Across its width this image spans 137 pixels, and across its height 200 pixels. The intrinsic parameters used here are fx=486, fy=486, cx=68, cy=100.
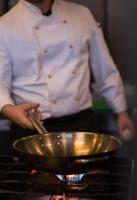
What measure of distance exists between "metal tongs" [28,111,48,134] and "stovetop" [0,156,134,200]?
7 cm

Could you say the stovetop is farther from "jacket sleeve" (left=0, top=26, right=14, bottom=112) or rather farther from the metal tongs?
"jacket sleeve" (left=0, top=26, right=14, bottom=112)

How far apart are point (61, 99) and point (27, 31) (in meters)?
0.18

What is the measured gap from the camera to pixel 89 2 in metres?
1.29

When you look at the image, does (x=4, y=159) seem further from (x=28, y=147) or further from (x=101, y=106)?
(x=101, y=106)

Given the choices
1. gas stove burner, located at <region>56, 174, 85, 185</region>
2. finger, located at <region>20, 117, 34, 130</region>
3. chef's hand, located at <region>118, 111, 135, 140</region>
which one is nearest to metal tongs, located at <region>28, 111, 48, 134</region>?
finger, located at <region>20, 117, 34, 130</region>

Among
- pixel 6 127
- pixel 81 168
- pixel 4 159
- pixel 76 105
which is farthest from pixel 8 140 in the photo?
pixel 81 168

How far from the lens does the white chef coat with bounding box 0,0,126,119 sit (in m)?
1.12

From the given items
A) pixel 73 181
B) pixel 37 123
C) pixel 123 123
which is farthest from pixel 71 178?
pixel 123 123

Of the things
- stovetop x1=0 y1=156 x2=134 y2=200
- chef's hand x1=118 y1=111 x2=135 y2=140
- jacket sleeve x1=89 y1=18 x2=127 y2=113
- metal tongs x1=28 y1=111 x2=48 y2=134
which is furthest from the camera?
jacket sleeve x1=89 y1=18 x2=127 y2=113

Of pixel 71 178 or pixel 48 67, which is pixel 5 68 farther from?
pixel 71 178

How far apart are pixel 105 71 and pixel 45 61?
0.16m

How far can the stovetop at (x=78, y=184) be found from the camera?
638 mm

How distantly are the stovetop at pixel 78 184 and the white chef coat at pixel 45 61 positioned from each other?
38 centimetres

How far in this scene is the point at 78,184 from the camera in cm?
67
